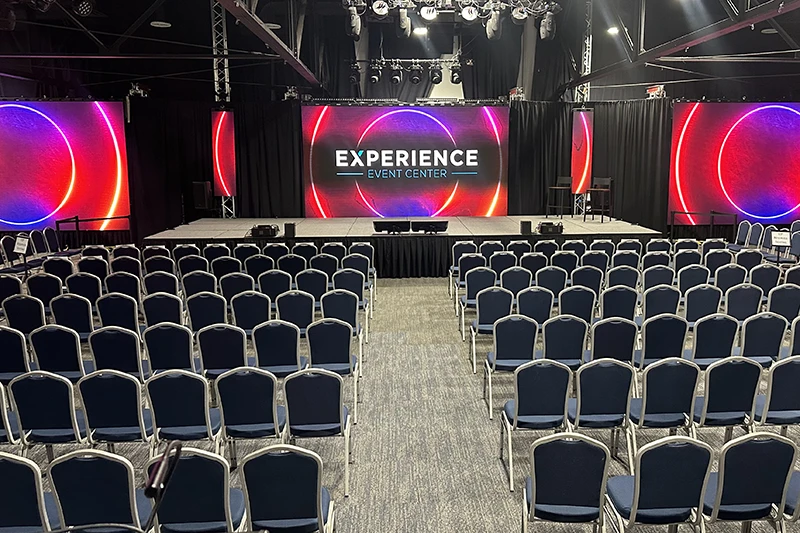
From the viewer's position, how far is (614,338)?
6.09 m

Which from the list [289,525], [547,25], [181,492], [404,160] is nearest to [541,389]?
[289,525]

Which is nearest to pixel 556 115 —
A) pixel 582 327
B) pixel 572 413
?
pixel 582 327

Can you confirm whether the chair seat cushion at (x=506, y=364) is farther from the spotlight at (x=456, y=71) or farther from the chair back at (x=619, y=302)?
the spotlight at (x=456, y=71)

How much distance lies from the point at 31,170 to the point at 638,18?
14.5m

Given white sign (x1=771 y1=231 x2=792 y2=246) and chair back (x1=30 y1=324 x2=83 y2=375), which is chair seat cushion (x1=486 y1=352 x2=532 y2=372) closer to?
chair back (x1=30 y1=324 x2=83 y2=375)

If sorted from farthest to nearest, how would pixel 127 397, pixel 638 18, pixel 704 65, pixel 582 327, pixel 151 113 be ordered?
pixel 704 65
pixel 151 113
pixel 638 18
pixel 582 327
pixel 127 397

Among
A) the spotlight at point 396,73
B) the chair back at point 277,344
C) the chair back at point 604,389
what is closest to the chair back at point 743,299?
the chair back at point 604,389

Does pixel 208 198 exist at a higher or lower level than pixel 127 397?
higher

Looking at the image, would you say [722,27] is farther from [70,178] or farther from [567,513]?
[70,178]

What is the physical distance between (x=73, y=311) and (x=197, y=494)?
4.81m

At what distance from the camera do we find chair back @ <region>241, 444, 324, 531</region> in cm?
347

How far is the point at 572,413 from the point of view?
5113 millimetres

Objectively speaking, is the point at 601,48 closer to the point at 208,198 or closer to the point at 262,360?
the point at 208,198

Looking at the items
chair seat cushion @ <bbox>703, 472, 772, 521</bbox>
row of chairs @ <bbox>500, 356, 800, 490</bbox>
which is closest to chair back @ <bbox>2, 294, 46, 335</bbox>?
row of chairs @ <bbox>500, 356, 800, 490</bbox>
